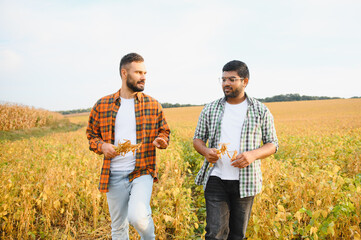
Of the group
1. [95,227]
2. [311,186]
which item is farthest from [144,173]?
[311,186]

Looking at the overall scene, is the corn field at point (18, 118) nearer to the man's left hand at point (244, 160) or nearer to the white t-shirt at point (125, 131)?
the white t-shirt at point (125, 131)

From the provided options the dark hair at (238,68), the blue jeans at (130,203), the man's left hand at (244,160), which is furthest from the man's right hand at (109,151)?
the dark hair at (238,68)

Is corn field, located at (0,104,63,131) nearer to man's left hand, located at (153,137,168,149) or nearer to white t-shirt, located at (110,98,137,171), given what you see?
white t-shirt, located at (110,98,137,171)

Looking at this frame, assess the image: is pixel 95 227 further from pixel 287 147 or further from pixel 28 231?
pixel 287 147

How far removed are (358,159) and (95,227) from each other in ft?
19.7

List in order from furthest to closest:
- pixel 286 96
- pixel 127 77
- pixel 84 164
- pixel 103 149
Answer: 1. pixel 286 96
2. pixel 84 164
3. pixel 127 77
4. pixel 103 149

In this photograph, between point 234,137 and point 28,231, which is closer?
point 234,137

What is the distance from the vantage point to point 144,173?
2.58 metres

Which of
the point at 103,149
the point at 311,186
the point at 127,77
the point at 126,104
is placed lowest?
the point at 311,186

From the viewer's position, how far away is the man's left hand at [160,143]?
2.54m

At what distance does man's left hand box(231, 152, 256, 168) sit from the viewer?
2.24 metres

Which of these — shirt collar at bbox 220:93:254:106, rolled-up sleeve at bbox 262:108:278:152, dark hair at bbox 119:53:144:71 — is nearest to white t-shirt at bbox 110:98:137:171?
dark hair at bbox 119:53:144:71

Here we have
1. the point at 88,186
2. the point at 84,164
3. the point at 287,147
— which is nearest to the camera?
the point at 88,186

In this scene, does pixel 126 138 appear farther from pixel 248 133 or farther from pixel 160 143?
pixel 248 133
